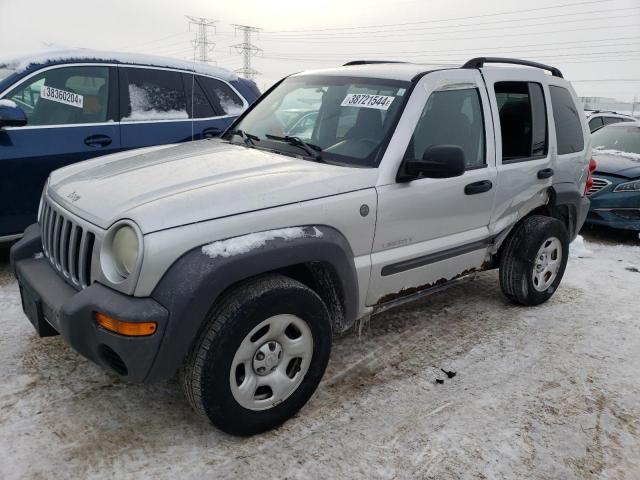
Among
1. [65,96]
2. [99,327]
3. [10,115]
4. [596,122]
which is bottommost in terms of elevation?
[99,327]

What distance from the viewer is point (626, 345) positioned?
4035mm

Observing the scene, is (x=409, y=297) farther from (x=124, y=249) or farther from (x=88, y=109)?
(x=88, y=109)

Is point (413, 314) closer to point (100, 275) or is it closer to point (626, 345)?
point (626, 345)

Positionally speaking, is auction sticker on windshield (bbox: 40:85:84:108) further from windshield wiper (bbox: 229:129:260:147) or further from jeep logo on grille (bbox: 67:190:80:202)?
jeep logo on grille (bbox: 67:190:80:202)

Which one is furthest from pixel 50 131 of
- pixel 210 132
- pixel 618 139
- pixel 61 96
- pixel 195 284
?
pixel 618 139

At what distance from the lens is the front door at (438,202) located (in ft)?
10.3

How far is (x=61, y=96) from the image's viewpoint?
186 inches

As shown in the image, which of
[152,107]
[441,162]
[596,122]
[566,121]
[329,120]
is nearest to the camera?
[441,162]

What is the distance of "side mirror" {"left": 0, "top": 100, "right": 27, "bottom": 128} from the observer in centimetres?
416

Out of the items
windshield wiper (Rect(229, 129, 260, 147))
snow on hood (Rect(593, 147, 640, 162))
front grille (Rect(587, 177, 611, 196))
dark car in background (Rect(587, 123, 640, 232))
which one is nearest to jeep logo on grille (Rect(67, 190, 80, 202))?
windshield wiper (Rect(229, 129, 260, 147))

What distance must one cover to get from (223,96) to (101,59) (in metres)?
1.20

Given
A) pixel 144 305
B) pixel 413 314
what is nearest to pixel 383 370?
pixel 413 314

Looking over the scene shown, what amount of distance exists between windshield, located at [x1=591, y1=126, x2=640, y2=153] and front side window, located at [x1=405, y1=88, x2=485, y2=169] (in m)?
5.47

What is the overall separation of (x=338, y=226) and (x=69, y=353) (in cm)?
189
